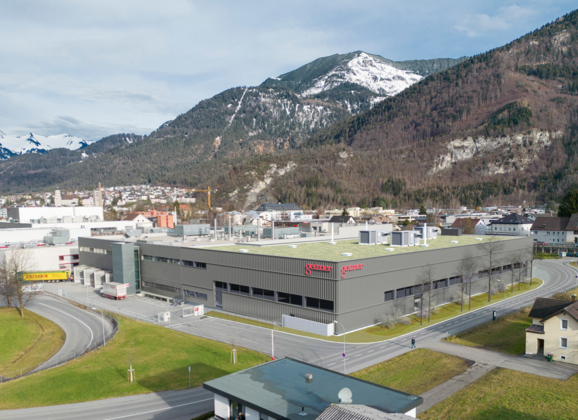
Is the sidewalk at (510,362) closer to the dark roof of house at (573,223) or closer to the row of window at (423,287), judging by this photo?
the row of window at (423,287)

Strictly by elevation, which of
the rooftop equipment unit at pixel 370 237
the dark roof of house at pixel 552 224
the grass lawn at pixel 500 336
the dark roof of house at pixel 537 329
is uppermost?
the rooftop equipment unit at pixel 370 237

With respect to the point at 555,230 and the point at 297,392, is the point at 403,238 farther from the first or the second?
the point at 555,230

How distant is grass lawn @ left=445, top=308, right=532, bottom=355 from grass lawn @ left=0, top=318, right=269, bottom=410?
2107 centimetres

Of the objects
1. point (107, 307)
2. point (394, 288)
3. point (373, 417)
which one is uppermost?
point (373, 417)

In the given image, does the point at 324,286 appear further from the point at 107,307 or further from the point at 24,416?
the point at 107,307

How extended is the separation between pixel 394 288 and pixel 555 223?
89.4 metres

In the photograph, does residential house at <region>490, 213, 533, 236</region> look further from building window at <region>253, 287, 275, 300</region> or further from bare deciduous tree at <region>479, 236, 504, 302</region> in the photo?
building window at <region>253, 287, 275, 300</region>

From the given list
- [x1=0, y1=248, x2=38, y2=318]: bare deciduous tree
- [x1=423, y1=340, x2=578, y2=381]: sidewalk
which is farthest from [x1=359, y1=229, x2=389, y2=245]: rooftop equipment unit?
[x1=0, y1=248, x2=38, y2=318]: bare deciduous tree

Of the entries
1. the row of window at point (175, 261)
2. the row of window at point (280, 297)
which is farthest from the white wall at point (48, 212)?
the row of window at point (280, 297)

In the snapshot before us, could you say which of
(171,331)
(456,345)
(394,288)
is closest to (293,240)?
(394,288)

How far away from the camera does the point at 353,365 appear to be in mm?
34031

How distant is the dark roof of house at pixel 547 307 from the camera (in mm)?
36625

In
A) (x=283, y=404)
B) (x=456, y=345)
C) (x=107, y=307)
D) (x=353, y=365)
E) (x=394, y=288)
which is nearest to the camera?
(x=283, y=404)

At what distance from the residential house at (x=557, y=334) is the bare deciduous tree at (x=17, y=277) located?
198ft
